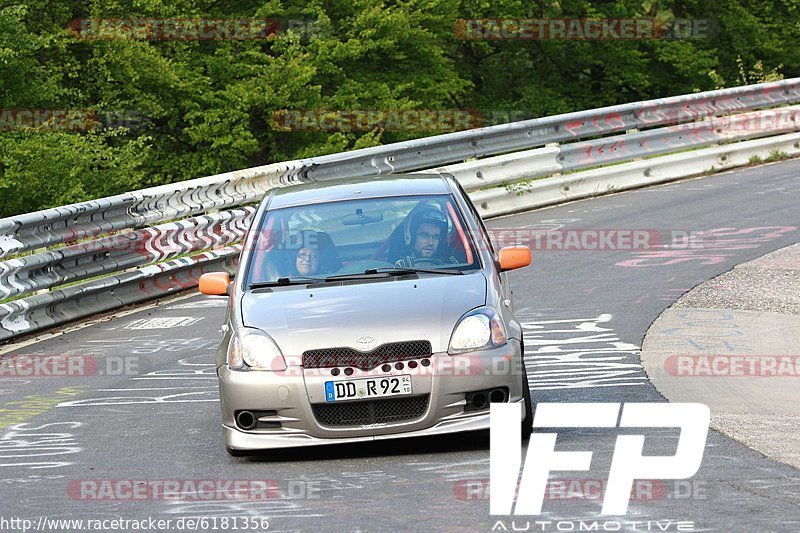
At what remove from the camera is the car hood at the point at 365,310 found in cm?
742

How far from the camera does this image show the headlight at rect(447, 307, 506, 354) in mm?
7449

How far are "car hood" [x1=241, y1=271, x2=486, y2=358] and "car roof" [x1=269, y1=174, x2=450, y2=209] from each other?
95 centimetres

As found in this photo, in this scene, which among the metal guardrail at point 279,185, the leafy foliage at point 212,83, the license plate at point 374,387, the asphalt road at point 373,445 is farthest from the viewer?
the leafy foliage at point 212,83

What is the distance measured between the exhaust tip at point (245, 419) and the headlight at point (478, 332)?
3.67 feet

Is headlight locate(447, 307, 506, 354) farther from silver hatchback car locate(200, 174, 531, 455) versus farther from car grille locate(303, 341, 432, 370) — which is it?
car grille locate(303, 341, 432, 370)

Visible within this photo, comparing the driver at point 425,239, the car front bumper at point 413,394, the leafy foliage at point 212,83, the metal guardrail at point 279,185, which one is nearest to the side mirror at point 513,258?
the driver at point 425,239

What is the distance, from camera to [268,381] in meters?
7.50

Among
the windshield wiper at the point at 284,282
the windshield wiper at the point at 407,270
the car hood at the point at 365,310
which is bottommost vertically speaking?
the windshield wiper at the point at 284,282

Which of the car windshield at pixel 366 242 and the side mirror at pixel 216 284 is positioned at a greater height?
the car windshield at pixel 366 242

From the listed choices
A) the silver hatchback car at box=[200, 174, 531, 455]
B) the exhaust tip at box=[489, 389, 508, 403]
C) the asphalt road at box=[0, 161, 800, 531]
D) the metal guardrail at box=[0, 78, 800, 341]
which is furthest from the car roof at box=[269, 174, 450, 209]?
the metal guardrail at box=[0, 78, 800, 341]

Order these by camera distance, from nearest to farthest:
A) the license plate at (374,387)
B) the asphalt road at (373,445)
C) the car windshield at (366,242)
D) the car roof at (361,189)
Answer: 1. the asphalt road at (373,445)
2. the license plate at (374,387)
3. the car windshield at (366,242)
4. the car roof at (361,189)

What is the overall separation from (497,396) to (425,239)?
4.47 ft

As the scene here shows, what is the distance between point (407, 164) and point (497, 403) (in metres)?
11.7

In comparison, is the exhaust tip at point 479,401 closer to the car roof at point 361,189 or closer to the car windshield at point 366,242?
the car windshield at point 366,242
